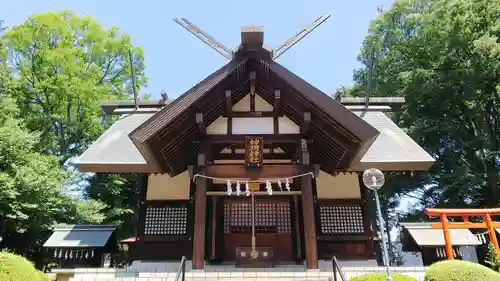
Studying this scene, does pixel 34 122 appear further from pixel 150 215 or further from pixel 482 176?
pixel 482 176

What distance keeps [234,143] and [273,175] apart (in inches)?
50.5

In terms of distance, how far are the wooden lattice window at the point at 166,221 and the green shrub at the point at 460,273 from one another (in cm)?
608

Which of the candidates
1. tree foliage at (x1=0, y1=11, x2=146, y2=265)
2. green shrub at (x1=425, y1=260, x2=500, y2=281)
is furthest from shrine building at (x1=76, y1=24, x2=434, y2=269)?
tree foliage at (x1=0, y1=11, x2=146, y2=265)

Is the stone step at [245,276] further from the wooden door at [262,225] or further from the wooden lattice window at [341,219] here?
the wooden door at [262,225]

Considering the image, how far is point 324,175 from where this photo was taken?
10.1 m

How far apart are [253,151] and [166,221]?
11.0ft

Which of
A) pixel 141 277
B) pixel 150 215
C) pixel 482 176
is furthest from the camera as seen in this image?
pixel 482 176

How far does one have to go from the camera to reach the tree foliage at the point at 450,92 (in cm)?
1734

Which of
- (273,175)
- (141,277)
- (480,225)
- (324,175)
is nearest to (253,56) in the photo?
(273,175)

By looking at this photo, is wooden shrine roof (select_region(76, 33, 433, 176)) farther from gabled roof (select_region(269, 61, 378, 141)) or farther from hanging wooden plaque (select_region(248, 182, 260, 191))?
hanging wooden plaque (select_region(248, 182, 260, 191))

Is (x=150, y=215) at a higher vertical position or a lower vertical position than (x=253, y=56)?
lower

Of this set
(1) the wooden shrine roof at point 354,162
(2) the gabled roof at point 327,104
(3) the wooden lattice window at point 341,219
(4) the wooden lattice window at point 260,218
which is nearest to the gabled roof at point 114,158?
(1) the wooden shrine roof at point 354,162

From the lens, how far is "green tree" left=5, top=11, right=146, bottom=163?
19625mm

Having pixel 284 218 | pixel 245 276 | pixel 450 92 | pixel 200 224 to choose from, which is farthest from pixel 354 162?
pixel 450 92
